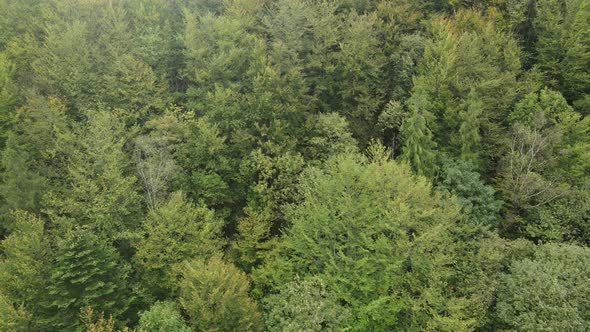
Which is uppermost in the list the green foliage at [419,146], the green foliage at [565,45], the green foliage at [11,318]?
the green foliage at [565,45]

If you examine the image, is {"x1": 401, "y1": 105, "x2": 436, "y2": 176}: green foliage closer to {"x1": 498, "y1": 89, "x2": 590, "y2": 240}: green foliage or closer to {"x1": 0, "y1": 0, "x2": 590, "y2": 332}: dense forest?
{"x1": 0, "y1": 0, "x2": 590, "y2": 332}: dense forest

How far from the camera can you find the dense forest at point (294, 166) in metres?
27.0

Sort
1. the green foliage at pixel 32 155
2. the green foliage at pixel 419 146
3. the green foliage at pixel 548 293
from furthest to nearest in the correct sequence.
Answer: the green foliage at pixel 419 146
the green foliage at pixel 32 155
the green foliage at pixel 548 293

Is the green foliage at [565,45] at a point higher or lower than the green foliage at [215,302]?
higher

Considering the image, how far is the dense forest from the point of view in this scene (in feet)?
88.6

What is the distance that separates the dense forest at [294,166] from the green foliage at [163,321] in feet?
0.56

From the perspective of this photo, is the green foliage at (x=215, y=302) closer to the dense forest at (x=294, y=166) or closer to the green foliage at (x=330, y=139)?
the dense forest at (x=294, y=166)

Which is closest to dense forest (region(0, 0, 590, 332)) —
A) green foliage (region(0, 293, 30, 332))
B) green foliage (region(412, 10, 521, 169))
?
green foliage (region(0, 293, 30, 332))

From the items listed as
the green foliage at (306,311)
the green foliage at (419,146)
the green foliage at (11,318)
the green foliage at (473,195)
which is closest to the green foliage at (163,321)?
the green foliage at (306,311)

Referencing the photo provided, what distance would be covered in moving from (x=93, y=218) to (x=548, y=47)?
146ft

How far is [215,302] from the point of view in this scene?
25344 millimetres

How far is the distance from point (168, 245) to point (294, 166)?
39.5ft

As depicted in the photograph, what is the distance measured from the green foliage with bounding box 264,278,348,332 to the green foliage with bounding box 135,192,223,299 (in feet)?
28.5

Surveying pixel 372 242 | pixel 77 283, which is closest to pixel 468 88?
pixel 372 242
